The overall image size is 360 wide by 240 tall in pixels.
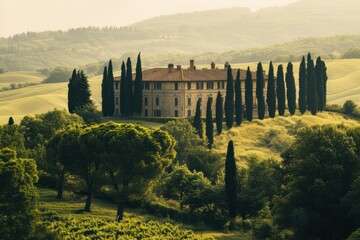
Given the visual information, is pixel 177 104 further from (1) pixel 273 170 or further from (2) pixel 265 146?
(1) pixel 273 170

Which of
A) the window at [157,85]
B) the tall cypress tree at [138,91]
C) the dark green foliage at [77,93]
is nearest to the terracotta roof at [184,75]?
the window at [157,85]

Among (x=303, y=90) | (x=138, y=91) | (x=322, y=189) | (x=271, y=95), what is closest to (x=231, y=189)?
(x=322, y=189)

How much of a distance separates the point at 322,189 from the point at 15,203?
77.2ft

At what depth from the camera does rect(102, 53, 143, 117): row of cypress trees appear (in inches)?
4594

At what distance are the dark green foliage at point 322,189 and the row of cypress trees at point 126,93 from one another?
5882 cm

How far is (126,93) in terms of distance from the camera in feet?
386

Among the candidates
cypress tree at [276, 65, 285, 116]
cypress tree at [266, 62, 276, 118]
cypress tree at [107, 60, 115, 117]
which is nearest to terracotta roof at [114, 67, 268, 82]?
cypress tree at [107, 60, 115, 117]

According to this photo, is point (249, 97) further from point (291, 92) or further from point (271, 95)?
point (291, 92)

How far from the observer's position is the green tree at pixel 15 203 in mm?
50188

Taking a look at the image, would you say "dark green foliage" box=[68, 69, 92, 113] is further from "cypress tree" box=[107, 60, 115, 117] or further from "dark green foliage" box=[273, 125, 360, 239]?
"dark green foliage" box=[273, 125, 360, 239]

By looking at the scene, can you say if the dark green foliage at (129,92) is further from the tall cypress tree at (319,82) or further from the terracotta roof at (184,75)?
the tall cypress tree at (319,82)

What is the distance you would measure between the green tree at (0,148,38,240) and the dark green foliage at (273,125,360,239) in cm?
2030

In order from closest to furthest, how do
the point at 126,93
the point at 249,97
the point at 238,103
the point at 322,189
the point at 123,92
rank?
1. the point at 322,189
2. the point at 238,103
3. the point at 249,97
4. the point at 126,93
5. the point at 123,92

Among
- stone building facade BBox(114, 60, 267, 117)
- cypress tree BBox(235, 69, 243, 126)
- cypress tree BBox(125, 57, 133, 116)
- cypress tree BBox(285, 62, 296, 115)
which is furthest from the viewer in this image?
stone building facade BBox(114, 60, 267, 117)
